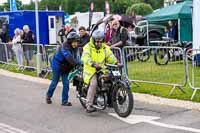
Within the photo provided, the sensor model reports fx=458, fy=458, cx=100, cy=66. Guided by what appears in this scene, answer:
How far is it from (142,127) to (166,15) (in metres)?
16.3

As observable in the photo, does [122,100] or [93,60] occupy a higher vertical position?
[93,60]

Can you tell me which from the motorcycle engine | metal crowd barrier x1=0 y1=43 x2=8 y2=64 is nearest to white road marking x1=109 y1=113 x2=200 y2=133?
the motorcycle engine

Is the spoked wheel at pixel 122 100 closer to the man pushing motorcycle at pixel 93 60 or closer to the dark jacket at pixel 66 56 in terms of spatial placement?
the man pushing motorcycle at pixel 93 60

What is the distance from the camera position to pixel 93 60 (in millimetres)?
8930

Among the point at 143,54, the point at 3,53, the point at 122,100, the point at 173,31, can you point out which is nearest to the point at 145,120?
the point at 122,100

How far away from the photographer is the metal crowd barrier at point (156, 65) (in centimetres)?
1093

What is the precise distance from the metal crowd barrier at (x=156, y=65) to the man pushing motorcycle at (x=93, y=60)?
2.01m

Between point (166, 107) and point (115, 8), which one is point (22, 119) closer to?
point (166, 107)

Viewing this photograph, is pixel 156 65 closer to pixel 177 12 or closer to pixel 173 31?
pixel 177 12

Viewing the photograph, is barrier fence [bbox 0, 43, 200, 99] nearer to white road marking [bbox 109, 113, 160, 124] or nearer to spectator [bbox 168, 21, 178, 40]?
white road marking [bbox 109, 113, 160, 124]

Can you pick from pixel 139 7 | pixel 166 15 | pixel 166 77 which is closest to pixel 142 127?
pixel 166 77

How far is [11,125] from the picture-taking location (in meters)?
8.36

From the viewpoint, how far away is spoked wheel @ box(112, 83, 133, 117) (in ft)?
27.6

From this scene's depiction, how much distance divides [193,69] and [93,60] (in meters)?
2.81
